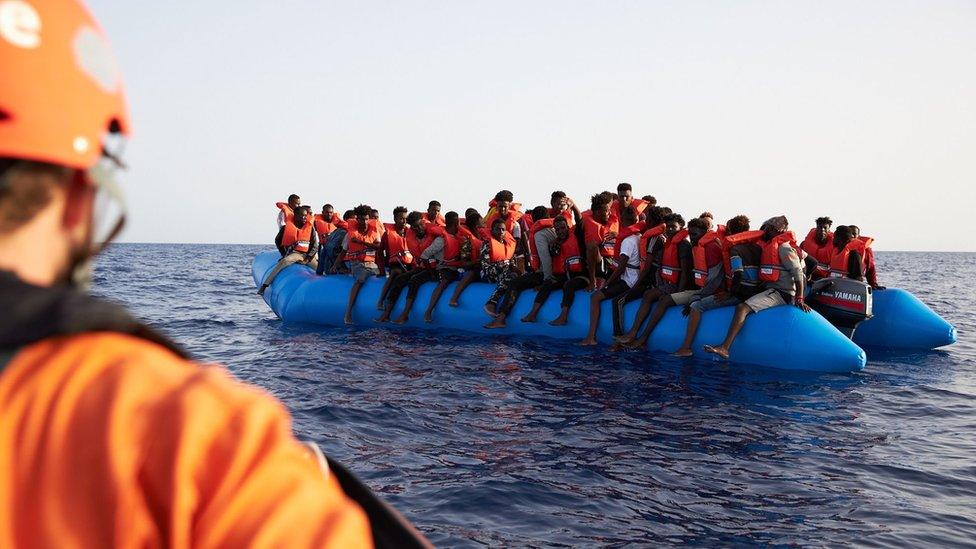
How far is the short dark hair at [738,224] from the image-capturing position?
355 inches

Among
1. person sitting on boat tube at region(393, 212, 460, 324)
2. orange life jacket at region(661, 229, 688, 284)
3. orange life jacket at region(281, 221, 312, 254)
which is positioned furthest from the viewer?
orange life jacket at region(281, 221, 312, 254)

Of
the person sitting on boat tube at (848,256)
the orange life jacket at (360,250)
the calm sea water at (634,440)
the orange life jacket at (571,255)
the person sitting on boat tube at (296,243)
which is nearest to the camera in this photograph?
the calm sea water at (634,440)

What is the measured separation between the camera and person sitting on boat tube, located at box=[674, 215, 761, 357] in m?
9.05

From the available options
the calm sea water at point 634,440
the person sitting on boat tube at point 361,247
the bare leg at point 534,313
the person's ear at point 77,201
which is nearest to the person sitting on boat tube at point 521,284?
the bare leg at point 534,313

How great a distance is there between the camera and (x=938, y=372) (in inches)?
352

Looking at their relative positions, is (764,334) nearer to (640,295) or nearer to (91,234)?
(640,295)

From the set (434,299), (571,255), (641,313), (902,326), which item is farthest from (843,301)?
(434,299)

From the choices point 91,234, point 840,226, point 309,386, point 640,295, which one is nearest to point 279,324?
point 309,386

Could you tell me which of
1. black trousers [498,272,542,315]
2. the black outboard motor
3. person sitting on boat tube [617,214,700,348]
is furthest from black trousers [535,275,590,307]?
the black outboard motor

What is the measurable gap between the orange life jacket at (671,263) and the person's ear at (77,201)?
8.89 meters

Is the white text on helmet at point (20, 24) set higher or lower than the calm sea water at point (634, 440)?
higher

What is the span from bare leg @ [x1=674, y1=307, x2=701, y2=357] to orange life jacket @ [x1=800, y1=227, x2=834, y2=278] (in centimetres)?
282

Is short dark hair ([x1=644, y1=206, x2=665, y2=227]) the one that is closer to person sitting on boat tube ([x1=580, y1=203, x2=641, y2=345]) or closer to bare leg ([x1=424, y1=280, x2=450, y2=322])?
person sitting on boat tube ([x1=580, y1=203, x2=641, y2=345])

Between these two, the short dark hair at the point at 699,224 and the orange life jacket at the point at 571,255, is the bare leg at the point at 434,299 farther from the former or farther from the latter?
the short dark hair at the point at 699,224
